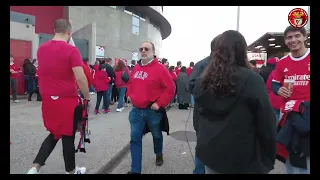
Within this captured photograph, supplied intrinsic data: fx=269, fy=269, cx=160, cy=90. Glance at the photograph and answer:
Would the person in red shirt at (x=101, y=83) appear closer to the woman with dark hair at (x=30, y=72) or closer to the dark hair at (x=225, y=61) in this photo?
the woman with dark hair at (x=30, y=72)

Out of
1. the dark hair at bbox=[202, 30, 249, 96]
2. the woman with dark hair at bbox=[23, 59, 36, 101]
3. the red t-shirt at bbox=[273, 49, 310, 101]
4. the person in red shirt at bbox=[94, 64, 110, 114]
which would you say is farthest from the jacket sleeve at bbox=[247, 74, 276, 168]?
the woman with dark hair at bbox=[23, 59, 36, 101]

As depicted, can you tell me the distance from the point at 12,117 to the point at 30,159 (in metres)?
4.38

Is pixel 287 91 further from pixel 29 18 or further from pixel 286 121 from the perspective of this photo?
pixel 29 18

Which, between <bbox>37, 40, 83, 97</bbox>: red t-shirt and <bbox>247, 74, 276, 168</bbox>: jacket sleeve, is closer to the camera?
<bbox>247, 74, 276, 168</bbox>: jacket sleeve

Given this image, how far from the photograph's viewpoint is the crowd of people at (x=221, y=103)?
6.53ft

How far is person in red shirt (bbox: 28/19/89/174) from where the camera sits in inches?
128

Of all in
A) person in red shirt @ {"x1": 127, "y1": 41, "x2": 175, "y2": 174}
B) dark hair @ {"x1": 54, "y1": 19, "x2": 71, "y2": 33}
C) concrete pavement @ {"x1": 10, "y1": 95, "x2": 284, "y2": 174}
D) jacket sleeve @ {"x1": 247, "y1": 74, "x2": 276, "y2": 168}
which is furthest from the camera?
concrete pavement @ {"x1": 10, "y1": 95, "x2": 284, "y2": 174}

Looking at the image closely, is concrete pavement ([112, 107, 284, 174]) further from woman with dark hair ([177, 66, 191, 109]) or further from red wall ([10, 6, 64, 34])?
red wall ([10, 6, 64, 34])

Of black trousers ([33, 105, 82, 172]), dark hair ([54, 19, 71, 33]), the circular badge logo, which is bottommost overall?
black trousers ([33, 105, 82, 172])

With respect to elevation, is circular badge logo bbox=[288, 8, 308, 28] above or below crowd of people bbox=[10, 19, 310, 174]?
above

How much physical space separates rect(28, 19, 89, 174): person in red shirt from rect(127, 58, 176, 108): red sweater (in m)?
0.83

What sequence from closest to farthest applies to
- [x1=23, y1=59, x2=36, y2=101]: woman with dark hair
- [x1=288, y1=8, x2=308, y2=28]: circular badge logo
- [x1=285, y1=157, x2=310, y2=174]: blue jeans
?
[x1=285, y1=157, x2=310, y2=174]: blue jeans → [x1=288, y1=8, x2=308, y2=28]: circular badge logo → [x1=23, y1=59, x2=36, y2=101]: woman with dark hair

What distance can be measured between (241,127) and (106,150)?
11.8 ft

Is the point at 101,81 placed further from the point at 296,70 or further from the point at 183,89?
the point at 296,70
